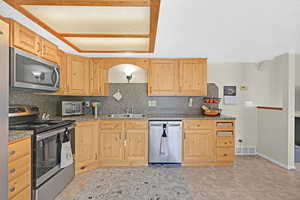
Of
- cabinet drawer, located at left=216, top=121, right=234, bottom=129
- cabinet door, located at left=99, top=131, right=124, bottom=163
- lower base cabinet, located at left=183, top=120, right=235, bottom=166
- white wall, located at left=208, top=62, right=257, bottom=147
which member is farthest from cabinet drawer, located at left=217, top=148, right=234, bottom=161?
cabinet door, located at left=99, top=131, right=124, bottom=163

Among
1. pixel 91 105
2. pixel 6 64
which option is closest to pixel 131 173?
pixel 91 105

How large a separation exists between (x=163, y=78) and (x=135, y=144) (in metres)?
1.45

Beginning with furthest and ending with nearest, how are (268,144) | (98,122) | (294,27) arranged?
(268,144)
(98,122)
(294,27)

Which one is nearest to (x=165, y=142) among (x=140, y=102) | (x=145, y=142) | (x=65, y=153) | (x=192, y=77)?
(x=145, y=142)

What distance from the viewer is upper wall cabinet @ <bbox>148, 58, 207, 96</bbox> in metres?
3.81

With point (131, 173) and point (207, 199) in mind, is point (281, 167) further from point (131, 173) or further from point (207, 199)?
point (131, 173)

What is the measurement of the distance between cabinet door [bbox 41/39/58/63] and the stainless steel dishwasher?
192cm

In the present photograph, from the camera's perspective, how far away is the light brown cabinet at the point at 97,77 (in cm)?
371

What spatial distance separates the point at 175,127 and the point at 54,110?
2270 millimetres

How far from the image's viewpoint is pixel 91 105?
13.2 feet

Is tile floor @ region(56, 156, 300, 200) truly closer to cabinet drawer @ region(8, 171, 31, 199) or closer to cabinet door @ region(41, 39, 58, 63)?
cabinet drawer @ region(8, 171, 31, 199)

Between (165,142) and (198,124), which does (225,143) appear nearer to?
(198,124)

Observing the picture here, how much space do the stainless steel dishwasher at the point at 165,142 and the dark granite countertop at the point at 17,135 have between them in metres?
1.99

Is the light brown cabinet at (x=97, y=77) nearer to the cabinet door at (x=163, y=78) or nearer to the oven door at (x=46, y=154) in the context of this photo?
the cabinet door at (x=163, y=78)
